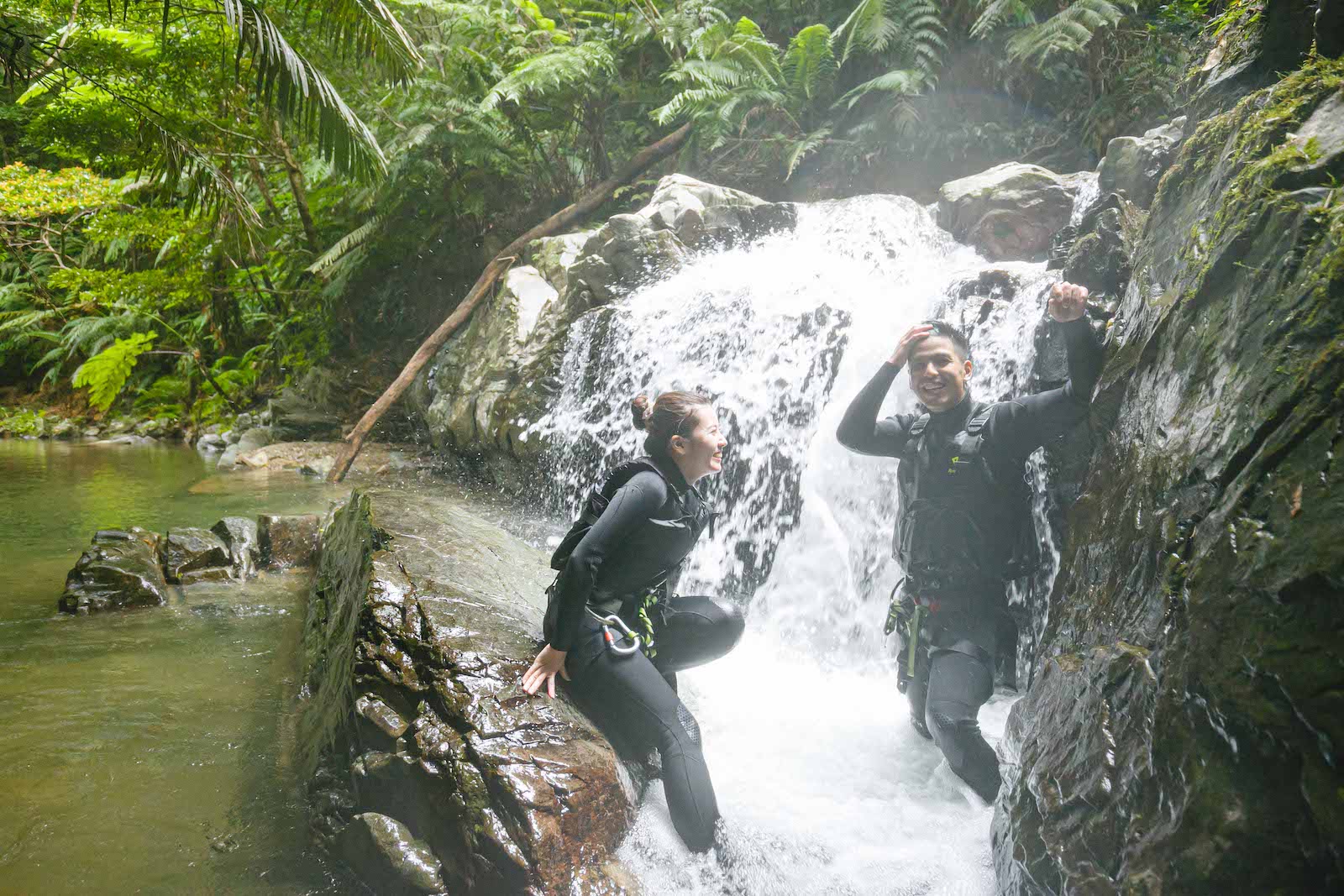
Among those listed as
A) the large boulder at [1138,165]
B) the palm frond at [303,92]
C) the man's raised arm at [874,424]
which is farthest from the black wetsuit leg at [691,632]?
the palm frond at [303,92]

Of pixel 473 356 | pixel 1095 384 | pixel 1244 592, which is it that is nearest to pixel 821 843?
pixel 1244 592

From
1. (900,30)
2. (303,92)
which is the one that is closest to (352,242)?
(303,92)

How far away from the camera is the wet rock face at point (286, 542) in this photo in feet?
19.8

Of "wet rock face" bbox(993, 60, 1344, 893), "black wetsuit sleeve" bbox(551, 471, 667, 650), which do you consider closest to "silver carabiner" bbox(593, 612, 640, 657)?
"black wetsuit sleeve" bbox(551, 471, 667, 650)

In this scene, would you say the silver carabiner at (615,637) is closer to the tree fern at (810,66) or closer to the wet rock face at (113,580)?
the wet rock face at (113,580)

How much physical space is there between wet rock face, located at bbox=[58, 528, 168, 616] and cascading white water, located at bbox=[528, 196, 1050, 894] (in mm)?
3503

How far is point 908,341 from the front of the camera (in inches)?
129

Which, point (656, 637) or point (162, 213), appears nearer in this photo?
point (656, 637)

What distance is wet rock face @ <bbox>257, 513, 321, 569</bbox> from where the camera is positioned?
6.04 meters

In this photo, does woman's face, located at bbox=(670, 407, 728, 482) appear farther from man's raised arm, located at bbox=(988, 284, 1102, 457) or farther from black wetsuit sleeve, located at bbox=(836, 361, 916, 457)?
man's raised arm, located at bbox=(988, 284, 1102, 457)

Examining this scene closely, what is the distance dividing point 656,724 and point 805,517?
310 centimetres

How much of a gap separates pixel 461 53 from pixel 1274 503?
35.6 ft

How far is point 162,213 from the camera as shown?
12758mm

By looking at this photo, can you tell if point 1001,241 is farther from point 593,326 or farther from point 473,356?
point 473,356
